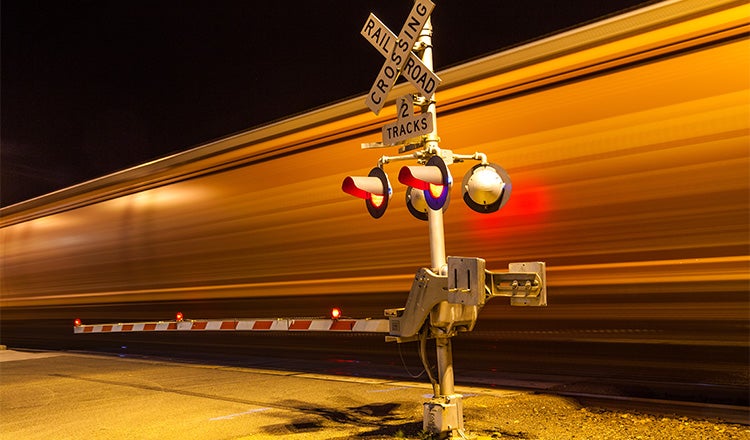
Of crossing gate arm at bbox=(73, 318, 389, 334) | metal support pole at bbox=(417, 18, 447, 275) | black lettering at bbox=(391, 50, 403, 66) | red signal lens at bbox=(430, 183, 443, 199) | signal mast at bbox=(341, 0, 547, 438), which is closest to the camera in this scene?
signal mast at bbox=(341, 0, 547, 438)

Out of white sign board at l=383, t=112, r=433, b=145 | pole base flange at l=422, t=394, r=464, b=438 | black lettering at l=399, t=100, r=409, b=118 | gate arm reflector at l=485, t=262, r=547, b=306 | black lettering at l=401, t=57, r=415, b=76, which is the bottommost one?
pole base flange at l=422, t=394, r=464, b=438

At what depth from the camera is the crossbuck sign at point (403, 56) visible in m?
4.74

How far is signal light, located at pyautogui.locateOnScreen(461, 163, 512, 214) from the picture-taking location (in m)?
4.68

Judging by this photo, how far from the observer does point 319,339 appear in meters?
8.85

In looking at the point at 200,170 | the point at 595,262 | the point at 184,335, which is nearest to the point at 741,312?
the point at 595,262

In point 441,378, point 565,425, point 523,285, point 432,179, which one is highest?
point 432,179

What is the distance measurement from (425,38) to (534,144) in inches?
70.0

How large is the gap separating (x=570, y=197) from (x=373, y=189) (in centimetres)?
200

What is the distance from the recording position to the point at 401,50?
16.3 ft

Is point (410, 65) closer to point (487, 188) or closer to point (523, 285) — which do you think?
point (487, 188)

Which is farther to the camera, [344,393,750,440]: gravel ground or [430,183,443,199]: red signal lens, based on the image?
[344,393,750,440]: gravel ground

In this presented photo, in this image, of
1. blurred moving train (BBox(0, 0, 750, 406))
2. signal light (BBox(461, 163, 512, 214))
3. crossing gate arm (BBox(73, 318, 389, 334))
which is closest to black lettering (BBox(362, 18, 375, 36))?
signal light (BBox(461, 163, 512, 214))

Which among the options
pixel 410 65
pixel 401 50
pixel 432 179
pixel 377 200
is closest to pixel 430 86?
pixel 410 65

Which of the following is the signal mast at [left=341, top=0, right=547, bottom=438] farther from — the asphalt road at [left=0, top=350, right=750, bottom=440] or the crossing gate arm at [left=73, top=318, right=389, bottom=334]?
the crossing gate arm at [left=73, top=318, right=389, bottom=334]
